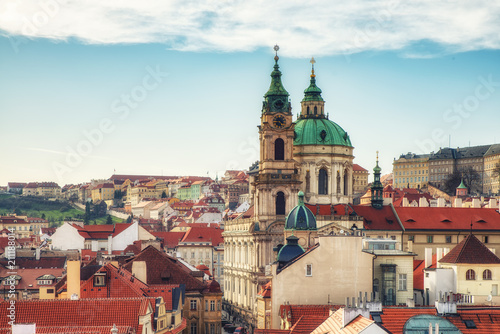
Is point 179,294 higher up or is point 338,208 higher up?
point 338,208

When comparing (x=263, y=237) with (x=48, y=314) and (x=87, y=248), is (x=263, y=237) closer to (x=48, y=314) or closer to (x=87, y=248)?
(x=87, y=248)

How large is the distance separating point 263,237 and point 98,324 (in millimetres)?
60756

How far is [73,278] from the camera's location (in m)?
72.9

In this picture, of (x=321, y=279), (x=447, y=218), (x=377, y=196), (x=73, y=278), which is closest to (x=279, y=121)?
(x=377, y=196)

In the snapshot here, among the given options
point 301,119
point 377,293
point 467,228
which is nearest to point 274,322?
point 377,293

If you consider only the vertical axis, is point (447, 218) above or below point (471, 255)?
above

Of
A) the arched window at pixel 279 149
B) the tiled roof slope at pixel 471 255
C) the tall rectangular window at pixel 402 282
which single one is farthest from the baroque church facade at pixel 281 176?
the tiled roof slope at pixel 471 255

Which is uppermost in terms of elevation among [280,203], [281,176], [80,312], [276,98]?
[276,98]

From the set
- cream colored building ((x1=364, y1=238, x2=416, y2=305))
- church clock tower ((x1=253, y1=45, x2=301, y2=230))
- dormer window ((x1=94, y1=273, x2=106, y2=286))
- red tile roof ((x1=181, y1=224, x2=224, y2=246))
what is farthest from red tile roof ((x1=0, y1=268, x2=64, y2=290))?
red tile roof ((x1=181, y1=224, x2=224, y2=246))

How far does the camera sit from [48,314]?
56719mm

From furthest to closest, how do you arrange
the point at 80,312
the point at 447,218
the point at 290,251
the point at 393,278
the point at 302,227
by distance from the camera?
the point at 447,218 → the point at 302,227 → the point at 290,251 → the point at 393,278 → the point at 80,312

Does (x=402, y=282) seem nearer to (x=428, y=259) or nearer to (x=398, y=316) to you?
(x=428, y=259)

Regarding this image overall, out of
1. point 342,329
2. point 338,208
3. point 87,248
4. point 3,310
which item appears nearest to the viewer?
point 342,329

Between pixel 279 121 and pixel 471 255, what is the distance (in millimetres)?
51288
